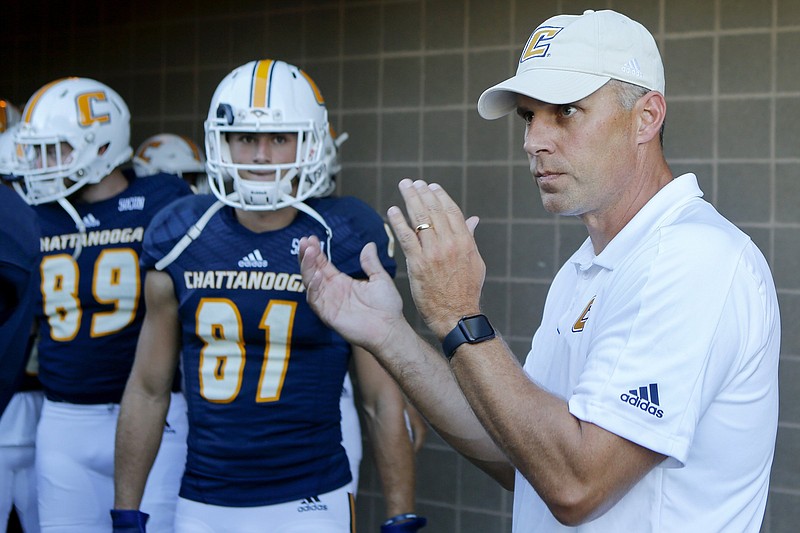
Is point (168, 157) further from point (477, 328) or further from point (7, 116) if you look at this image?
point (477, 328)

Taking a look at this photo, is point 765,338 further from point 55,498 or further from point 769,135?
point 55,498

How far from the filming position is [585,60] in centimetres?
195

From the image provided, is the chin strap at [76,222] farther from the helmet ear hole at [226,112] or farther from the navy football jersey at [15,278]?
the navy football jersey at [15,278]

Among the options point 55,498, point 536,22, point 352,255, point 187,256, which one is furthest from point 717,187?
point 55,498

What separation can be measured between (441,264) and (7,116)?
428 centimetres

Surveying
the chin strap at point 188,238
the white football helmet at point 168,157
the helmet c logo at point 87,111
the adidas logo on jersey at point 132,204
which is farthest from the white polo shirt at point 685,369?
the white football helmet at point 168,157

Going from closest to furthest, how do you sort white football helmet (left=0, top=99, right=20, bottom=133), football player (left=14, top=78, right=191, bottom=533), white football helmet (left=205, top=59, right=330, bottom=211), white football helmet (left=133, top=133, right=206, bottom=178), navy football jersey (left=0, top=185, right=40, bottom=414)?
1. navy football jersey (left=0, top=185, right=40, bottom=414)
2. white football helmet (left=205, top=59, right=330, bottom=211)
3. football player (left=14, top=78, right=191, bottom=533)
4. white football helmet (left=133, top=133, right=206, bottom=178)
5. white football helmet (left=0, top=99, right=20, bottom=133)

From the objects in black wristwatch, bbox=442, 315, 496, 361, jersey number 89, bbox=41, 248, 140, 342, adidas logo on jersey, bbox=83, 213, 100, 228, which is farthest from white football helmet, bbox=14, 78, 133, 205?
black wristwatch, bbox=442, 315, 496, 361

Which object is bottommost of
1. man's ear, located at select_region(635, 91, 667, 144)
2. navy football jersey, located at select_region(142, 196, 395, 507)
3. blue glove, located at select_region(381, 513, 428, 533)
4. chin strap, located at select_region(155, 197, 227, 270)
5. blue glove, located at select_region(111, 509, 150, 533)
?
blue glove, located at select_region(111, 509, 150, 533)

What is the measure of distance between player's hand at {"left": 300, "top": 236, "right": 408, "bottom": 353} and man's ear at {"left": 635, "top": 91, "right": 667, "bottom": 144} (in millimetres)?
649

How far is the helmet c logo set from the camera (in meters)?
4.25

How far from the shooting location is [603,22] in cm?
201

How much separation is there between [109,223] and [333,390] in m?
1.44

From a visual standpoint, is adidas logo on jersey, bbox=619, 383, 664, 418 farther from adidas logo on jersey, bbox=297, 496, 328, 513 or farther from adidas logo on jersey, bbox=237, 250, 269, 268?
adidas logo on jersey, bbox=237, 250, 269, 268
